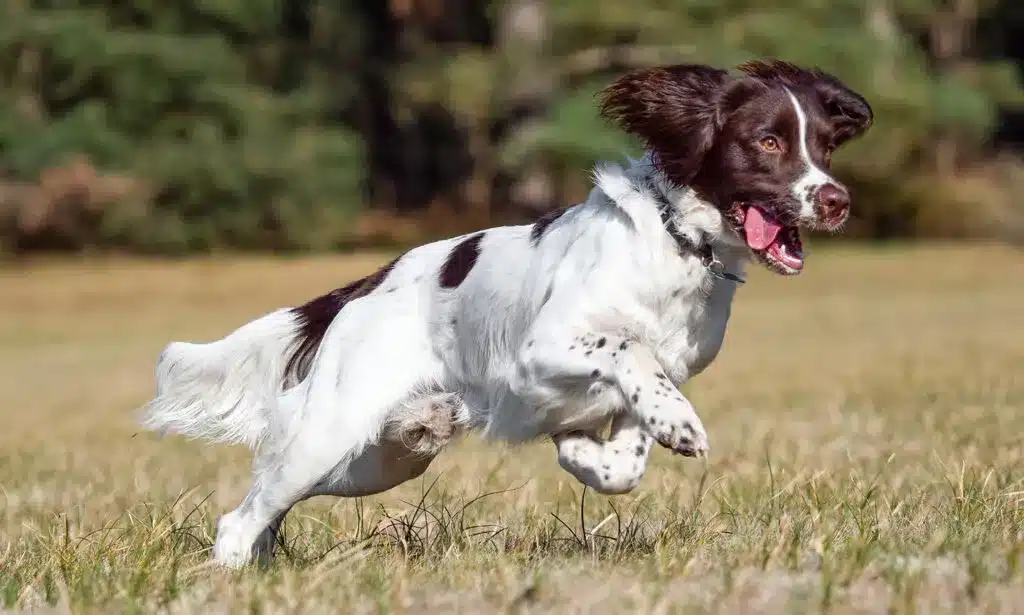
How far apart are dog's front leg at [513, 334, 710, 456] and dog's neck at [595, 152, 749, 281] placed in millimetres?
347

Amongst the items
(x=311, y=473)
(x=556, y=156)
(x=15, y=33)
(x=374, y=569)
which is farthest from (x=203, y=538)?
(x=15, y=33)

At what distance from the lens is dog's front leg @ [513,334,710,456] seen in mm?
3869

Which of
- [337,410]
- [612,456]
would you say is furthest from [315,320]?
[612,456]

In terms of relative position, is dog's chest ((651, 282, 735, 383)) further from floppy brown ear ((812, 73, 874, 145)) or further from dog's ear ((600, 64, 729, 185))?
floppy brown ear ((812, 73, 874, 145))

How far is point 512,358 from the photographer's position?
4.46m

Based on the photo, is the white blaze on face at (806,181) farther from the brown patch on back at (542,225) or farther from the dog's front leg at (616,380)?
the brown patch on back at (542,225)

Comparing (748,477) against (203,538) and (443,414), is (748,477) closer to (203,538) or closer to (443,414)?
(443,414)

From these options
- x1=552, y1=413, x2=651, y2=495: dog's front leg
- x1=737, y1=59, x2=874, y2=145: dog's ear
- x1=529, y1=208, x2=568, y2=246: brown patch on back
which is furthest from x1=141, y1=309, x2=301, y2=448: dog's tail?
x1=737, y1=59, x2=874, y2=145: dog's ear

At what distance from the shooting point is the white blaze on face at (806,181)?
4.17 m

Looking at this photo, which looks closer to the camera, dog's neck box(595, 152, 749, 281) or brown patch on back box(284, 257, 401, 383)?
dog's neck box(595, 152, 749, 281)

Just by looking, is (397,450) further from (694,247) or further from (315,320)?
(694,247)

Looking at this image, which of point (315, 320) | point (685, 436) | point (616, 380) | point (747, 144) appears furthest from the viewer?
point (315, 320)

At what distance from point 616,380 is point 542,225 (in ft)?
2.38

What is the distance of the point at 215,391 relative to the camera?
507 centimetres
